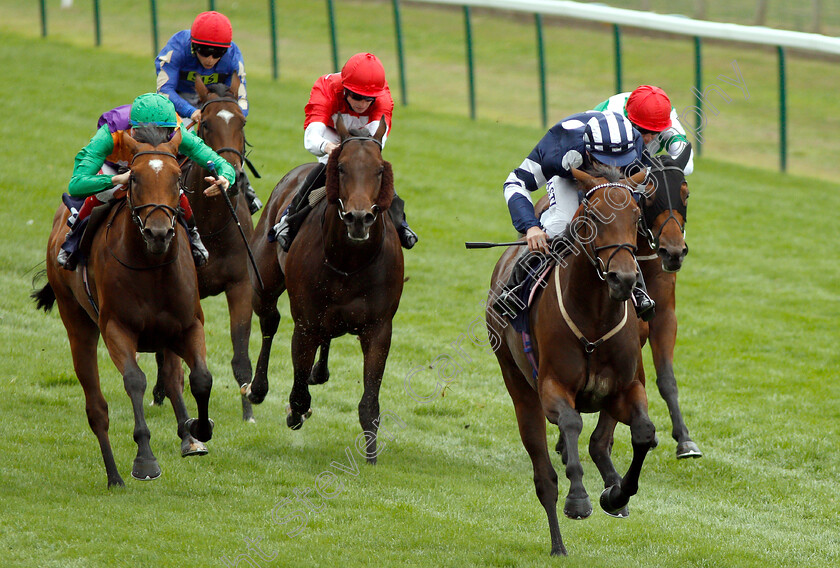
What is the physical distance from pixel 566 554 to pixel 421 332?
539 centimetres

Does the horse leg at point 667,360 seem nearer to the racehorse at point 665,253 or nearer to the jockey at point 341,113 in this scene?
the racehorse at point 665,253

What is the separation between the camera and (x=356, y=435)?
8.31m

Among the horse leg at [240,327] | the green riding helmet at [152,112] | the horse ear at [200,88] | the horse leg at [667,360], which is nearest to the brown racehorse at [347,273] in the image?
the horse leg at [240,327]

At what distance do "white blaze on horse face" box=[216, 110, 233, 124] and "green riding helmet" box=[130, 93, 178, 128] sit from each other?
1.47 meters

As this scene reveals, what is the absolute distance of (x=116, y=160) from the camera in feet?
22.1

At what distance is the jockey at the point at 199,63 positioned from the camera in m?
8.47

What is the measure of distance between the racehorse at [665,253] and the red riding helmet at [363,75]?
6.07ft

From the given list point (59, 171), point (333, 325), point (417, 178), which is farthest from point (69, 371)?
point (417, 178)

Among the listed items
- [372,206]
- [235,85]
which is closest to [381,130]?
[372,206]

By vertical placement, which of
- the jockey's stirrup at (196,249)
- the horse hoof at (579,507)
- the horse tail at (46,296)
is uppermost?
the jockey's stirrup at (196,249)

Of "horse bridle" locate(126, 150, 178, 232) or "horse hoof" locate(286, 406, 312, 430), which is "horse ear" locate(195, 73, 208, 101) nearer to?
"horse bridle" locate(126, 150, 178, 232)

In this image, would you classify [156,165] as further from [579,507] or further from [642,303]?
[579,507]

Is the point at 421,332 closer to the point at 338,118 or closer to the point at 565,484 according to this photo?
the point at 565,484

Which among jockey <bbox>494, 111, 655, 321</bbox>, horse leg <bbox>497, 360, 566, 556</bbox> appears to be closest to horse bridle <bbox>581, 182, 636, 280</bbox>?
jockey <bbox>494, 111, 655, 321</bbox>
